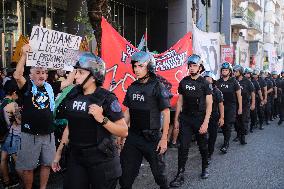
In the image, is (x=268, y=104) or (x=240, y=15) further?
(x=240, y=15)

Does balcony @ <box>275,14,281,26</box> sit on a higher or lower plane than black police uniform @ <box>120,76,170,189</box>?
higher

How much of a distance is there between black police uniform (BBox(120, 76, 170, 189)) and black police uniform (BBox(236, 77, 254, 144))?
566cm

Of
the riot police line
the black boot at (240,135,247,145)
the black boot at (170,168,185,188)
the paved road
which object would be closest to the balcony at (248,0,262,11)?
the black boot at (240,135,247,145)

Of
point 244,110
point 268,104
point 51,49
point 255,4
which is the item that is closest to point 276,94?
point 268,104

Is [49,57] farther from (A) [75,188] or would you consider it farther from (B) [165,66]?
(B) [165,66]

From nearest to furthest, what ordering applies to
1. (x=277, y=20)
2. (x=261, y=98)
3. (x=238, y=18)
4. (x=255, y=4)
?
(x=261, y=98)
(x=238, y=18)
(x=255, y=4)
(x=277, y=20)

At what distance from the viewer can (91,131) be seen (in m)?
3.61

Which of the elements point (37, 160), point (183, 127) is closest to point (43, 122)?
point (37, 160)

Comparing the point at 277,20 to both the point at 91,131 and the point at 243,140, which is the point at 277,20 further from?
the point at 91,131

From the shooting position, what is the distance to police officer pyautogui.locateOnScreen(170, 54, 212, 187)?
629 cm

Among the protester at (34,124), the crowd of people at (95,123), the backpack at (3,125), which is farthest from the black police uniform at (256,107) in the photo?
the protester at (34,124)

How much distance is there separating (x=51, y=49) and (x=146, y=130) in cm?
180

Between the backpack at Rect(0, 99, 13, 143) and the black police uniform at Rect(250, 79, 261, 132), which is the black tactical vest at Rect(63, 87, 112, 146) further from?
the black police uniform at Rect(250, 79, 261, 132)

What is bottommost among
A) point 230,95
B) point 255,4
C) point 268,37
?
point 230,95
